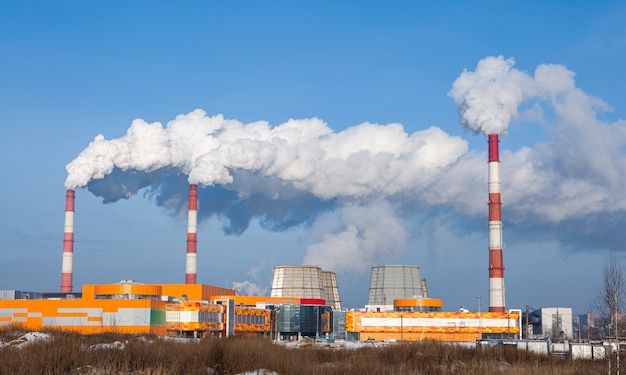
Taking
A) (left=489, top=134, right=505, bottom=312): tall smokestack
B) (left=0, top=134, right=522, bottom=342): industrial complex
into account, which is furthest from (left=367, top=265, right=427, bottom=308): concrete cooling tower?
(left=489, top=134, right=505, bottom=312): tall smokestack

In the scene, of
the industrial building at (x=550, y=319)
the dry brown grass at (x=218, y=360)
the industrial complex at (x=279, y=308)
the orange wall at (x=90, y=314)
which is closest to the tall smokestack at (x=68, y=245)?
the industrial complex at (x=279, y=308)

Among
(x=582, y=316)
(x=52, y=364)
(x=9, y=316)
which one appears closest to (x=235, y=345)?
(x=52, y=364)

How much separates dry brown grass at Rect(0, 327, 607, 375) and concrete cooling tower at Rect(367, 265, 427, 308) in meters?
86.3

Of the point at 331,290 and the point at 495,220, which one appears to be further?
the point at 331,290

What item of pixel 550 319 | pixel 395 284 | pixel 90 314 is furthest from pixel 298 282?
pixel 550 319

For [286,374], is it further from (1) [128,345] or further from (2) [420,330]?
(2) [420,330]

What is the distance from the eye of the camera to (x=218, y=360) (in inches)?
931

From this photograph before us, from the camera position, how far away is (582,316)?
181 metres

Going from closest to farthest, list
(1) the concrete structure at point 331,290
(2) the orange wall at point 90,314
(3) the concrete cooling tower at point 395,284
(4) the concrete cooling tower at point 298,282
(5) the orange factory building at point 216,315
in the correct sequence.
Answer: (2) the orange wall at point 90,314 → (5) the orange factory building at point 216,315 → (4) the concrete cooling tower at point 298,282 → (3) the concrete cooling tower at point 395,284 → (1) the concrete structure at point 331,290

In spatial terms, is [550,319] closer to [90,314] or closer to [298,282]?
[298,282]

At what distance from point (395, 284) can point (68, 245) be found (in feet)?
175

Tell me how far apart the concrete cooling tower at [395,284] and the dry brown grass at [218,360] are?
86328 mm

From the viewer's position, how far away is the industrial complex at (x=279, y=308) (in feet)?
247

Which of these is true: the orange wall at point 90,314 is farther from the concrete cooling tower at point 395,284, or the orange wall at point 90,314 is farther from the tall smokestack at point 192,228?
the concrete cooling tower at point 395,284
